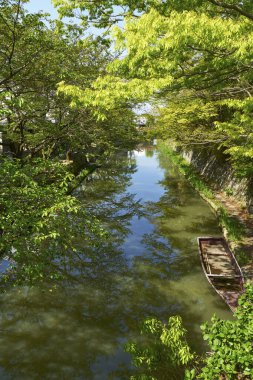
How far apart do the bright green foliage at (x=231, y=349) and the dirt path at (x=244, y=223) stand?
25.0ft

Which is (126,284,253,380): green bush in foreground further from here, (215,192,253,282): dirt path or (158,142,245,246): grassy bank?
(158,142,245,246): grassy bank

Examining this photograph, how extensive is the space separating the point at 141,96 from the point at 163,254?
10.6 meters

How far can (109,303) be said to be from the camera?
11.9 meters

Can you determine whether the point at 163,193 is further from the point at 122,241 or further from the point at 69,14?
the point at 69,14

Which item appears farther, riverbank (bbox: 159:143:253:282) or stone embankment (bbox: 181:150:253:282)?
stone embankment (bbox: 181:150:253:282)

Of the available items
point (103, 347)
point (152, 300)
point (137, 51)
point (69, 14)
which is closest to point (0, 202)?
point (137, 51)

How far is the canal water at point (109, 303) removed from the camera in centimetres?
899

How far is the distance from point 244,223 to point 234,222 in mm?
706

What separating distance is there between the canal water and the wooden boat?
0.55m

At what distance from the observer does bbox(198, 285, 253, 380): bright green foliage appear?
4.67 metres

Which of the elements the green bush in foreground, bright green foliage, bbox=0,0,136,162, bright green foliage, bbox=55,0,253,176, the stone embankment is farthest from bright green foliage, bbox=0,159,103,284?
the stone embankment

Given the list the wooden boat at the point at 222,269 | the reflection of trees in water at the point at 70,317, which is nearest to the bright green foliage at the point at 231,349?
the reflection of trees in water at the point at 70,317

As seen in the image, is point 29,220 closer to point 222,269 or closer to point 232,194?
point 222,269

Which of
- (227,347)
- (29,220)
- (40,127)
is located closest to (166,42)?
(29,220)
